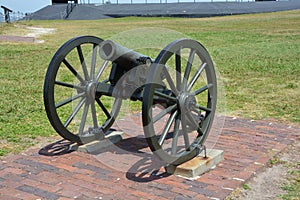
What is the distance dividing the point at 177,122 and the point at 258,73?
6415 millimetres

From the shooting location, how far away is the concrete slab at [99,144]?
15.5 ft

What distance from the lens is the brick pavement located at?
12.2 ft

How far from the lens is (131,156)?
461 centimetres

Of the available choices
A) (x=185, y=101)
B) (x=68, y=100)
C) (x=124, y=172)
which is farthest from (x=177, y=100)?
(x=68, y=100)

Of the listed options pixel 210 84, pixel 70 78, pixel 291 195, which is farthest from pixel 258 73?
pixel 291 195

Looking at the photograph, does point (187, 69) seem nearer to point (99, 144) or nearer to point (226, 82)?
point (99, 144)

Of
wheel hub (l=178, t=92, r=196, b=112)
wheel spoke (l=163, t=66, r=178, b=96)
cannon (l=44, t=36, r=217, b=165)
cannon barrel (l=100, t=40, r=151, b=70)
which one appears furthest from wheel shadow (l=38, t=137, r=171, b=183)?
cannon barrel (l=100, t=40, r=151, b=70)

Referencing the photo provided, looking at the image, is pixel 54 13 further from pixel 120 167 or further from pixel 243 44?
pixel 120 167

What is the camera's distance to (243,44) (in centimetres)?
1667

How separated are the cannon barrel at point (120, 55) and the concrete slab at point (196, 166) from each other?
3.23ft

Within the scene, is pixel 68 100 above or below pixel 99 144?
above

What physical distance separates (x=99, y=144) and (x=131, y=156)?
42 centimetres

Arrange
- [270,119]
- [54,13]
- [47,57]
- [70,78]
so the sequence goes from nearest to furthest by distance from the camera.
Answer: [270,119] < [70,78] < [47,57] < [54,13]

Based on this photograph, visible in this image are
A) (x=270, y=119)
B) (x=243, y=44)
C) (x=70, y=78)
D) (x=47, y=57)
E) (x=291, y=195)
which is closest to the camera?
(x=291, y=195)
